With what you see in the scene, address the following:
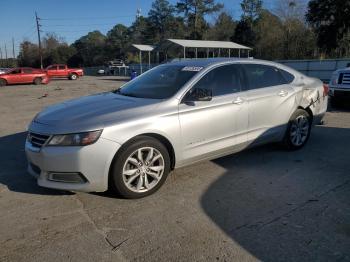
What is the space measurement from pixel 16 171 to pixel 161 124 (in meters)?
2.45

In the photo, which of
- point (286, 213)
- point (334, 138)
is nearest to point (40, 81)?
point (334, 138)

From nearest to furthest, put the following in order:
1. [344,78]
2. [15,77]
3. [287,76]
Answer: [287,76] < [344,78] < [15,77]

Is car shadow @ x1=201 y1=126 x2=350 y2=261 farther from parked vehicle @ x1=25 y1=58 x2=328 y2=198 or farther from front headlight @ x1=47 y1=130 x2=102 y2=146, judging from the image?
front headlight @ x1=47 y1=130 x2=102 y2=146

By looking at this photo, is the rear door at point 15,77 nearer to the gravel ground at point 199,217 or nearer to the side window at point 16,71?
the side window at point 16,71

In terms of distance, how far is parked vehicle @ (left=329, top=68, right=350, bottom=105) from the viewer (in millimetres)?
10102

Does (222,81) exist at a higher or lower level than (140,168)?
higher

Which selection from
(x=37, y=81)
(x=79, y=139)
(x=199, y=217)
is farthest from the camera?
(x=37, y=81)

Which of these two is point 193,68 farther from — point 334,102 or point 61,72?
point 61,72

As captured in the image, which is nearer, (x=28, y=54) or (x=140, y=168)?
(x=140, y=168)

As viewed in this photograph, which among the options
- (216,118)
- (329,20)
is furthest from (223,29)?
(216,118)

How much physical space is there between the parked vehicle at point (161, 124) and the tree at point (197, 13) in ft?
214

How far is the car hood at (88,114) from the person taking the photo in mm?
3988

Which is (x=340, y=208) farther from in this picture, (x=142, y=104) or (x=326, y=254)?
(x=142, y=104)

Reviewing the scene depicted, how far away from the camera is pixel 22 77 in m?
30.0
